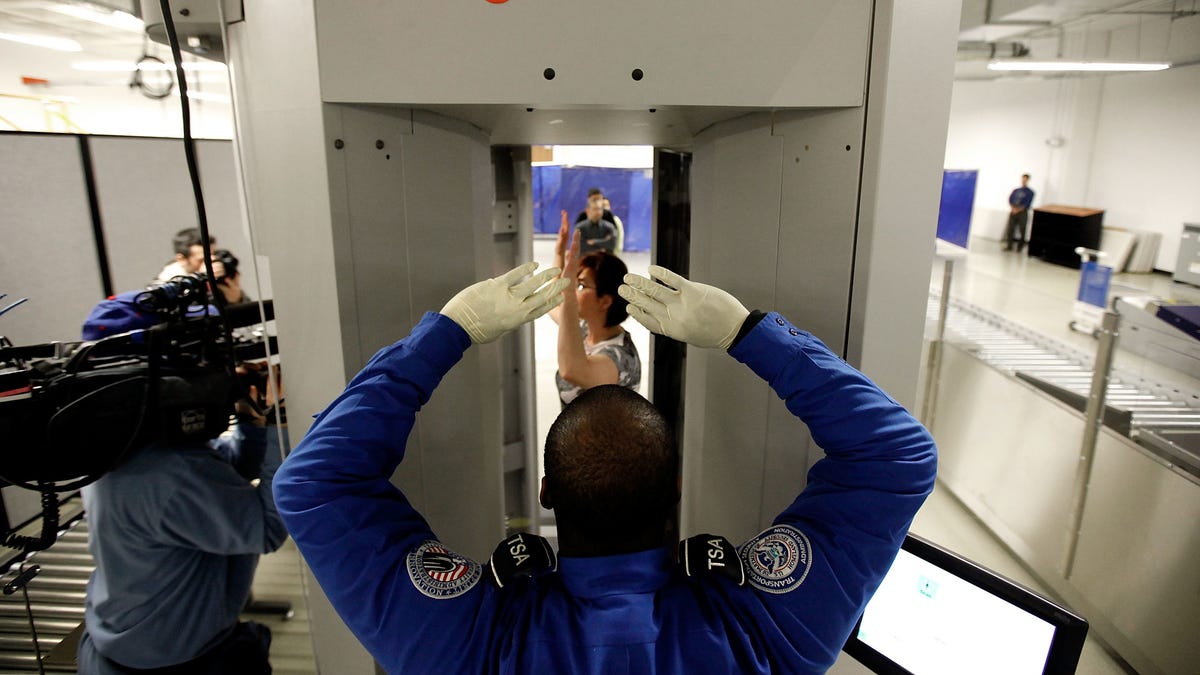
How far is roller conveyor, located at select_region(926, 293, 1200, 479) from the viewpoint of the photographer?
2781 mm

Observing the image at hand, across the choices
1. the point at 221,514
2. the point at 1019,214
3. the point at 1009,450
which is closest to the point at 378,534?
the point at 221,514

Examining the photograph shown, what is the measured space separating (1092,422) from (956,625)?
7.90ft

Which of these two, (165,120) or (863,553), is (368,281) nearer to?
(863,553)

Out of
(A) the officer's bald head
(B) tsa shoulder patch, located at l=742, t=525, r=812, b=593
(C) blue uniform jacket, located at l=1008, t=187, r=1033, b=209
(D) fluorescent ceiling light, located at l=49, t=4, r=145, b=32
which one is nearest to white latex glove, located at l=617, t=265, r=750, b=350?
(A) the officer's bald head

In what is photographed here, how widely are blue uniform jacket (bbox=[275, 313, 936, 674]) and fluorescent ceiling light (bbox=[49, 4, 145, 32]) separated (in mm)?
7179

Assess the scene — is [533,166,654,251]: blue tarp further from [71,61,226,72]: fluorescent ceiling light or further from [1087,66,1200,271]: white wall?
[1087,66,1200,271]: white wall

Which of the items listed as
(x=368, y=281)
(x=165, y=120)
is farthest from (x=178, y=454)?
(x=165, y=120)

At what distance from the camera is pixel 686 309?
1031mm

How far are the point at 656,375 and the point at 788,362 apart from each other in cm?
140

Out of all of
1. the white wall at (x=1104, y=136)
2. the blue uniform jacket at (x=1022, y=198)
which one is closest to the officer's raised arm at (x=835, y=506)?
the white wall at (x=1104, y=136)

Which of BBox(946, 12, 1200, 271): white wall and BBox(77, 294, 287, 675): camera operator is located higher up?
BBox(946, 12, 1200, 271): white wall

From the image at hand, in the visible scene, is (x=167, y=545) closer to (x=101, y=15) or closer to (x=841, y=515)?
(x=841, y=515)

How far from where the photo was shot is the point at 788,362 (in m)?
0.94

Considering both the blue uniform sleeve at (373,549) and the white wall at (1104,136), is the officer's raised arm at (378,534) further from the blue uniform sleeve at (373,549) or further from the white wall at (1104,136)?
the white wall at (1104,136)
